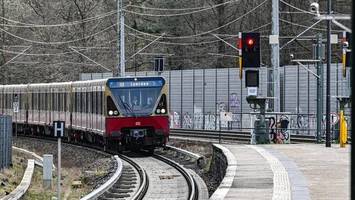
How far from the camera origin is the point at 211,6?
2621 inches

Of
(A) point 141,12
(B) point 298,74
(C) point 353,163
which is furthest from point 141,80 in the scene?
(A) point 141,12

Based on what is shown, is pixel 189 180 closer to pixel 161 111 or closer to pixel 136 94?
pixel 161 111

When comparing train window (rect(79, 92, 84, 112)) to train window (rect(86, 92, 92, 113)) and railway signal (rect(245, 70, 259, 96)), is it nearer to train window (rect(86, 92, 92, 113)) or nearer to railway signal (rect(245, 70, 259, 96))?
train window (rect(86, 92, 92, 113))

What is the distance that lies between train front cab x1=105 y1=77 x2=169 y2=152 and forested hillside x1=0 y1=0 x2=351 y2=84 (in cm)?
3528

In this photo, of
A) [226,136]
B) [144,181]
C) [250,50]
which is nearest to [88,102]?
[226,136]

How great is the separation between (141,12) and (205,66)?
25.9 ft

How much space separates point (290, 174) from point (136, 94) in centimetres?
1533

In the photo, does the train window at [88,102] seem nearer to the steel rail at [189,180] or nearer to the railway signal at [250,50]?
the steel rail at [189,180]

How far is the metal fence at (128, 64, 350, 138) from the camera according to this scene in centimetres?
4069

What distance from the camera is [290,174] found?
1758cm

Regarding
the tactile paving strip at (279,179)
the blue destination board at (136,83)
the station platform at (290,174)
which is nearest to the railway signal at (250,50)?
the station platform at (290,174)

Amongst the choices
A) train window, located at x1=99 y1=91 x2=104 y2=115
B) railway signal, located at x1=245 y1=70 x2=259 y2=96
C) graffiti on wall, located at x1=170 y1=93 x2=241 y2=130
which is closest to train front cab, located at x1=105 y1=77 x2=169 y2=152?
train window, located at x1=99 y1=91 x2=104 y2=115

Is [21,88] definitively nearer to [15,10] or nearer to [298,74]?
[298,74]

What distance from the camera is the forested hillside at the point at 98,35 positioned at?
69.9 metres
